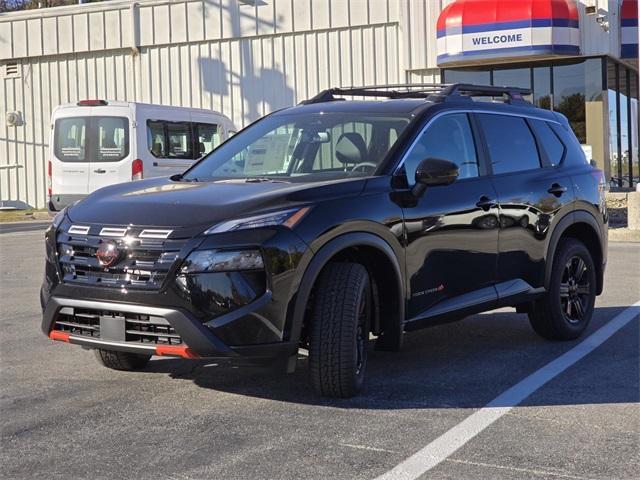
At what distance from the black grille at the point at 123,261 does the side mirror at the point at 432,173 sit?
158 cm

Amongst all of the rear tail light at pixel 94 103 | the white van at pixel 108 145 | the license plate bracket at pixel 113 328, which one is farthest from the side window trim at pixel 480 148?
the rear tail light at pixel 94 103

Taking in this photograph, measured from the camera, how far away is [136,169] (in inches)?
665

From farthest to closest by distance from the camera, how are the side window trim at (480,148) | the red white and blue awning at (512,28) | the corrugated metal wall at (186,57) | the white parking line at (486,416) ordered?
1. the corrugated metal wall at (186,57)
2. the red white and blue awning at (512,28)
3. the side window trim at (480,148)
4. the white parking line at (486,416)

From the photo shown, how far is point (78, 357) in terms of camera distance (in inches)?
264

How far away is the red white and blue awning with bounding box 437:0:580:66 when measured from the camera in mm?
22469

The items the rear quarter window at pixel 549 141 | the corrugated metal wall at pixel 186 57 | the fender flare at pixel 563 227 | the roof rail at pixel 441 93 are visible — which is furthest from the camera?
the corrugated metal wall at pixel 186 57

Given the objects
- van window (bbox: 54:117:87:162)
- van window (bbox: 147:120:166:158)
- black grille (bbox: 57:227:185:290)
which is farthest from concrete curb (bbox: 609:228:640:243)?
black grille (bbox: 57:227:185:290)

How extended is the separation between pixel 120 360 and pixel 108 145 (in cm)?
1143

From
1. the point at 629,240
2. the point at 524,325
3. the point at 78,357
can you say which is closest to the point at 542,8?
the point at 629,240

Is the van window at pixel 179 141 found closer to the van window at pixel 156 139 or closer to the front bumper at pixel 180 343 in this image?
the van window at pixel 156 139

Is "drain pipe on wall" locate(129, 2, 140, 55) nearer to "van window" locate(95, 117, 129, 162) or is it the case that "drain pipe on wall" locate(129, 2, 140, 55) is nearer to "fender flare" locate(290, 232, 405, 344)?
"van window" locate(95, 117, 129, 162)

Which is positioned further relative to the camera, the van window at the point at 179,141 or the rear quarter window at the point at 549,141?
the van window at the point at 179,141

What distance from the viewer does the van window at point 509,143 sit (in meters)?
6.71

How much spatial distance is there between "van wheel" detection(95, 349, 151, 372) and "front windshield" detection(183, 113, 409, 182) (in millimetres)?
1174
